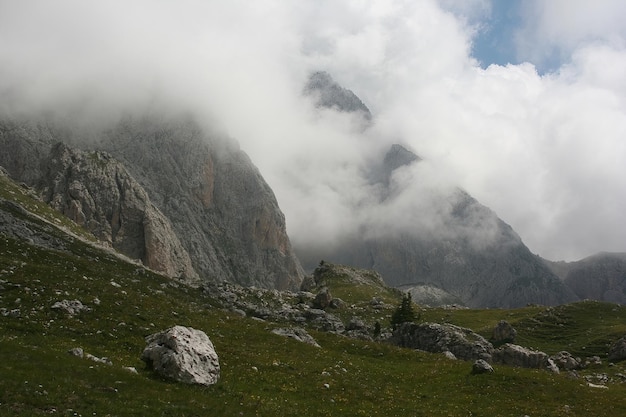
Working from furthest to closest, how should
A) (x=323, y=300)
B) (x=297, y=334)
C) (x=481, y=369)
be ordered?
(x=323, y=300) < (x=297, y=334) < (x=481, y=369)

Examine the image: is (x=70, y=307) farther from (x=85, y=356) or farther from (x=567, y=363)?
(x=567, y=363)

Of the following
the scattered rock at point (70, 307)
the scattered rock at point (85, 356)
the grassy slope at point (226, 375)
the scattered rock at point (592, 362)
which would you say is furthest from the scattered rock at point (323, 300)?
the scattered rock at point (85, 356)

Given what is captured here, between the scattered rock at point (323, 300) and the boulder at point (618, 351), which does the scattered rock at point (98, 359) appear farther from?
the scattered rock at point (323, 300)

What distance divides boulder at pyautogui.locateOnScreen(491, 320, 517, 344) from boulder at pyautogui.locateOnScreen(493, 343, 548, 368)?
3636 cm

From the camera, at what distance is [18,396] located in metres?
21.4

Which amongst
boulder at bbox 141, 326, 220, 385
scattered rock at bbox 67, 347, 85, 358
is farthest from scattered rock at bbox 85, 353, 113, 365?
boulder at bbox 141, 326, 220, 385

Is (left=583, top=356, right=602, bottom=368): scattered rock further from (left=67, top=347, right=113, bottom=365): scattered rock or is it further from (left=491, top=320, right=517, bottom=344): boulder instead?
(left=67, top=347, right=113, bottom=365): scattered rock

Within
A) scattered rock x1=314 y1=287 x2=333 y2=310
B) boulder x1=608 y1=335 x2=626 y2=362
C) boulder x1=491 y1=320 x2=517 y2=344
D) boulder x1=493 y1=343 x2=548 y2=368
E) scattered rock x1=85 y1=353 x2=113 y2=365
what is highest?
scattered rock x1=314 y1=287 x2=333 y2=310

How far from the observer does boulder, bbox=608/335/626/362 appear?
82250 millimetres

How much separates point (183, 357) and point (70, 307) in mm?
16482

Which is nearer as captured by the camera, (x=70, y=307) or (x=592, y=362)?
(x=70, y=307)

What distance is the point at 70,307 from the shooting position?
40.3 metres

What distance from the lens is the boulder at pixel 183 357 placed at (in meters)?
29.5

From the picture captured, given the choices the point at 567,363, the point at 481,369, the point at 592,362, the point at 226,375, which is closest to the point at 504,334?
the point at 592,362
